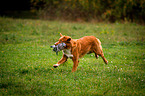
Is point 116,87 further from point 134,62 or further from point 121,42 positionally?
point 121,42

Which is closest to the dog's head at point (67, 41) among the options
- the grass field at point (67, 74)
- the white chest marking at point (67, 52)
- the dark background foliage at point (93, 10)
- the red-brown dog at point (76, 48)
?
the red-brown dog at point (76, 48)

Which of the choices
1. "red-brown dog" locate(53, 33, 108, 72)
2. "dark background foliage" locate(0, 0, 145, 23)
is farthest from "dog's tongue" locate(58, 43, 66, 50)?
"dark background foliage" locate(0, 0, 145, 23)

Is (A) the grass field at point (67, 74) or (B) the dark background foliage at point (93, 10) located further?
(B) the dark background foliage at point (93, 10)

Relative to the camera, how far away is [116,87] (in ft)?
15.8

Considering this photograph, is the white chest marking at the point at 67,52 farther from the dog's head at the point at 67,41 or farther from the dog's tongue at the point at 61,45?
the dog's tongue at the point at 61,45

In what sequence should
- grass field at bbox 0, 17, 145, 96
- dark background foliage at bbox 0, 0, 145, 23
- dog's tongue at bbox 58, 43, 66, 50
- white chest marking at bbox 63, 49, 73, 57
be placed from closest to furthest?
grass field at bbox 0, 17, 145, 96, dog's tongue at bbox 58, 43, 66, 50, white chest marking at bbox 63, 49, 73, 57, dark background foliage at bbox 0, 0, 145, 23

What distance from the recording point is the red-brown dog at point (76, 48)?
5.37 meters

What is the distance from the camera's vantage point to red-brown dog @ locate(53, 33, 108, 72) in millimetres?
5372

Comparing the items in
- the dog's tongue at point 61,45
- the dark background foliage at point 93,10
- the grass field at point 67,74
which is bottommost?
the grass field at point 67,74

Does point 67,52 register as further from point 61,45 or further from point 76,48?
point 61,45

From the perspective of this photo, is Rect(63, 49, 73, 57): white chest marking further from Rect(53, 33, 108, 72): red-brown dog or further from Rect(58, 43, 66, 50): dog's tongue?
Rect(58, 43, 66, 50): dog's tongue

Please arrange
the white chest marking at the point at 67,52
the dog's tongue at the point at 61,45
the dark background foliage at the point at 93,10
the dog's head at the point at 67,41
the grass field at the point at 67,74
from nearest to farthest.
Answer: the grass field at the point at 67,74, the dog's tongue at the point at 61,45, the dog's head at the point at 67,41, the white chest marking at the point at 67,52, the dark background foliage at the point at 93,10

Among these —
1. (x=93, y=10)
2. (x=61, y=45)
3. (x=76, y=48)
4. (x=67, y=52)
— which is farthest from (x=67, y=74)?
(x=93, y=10)

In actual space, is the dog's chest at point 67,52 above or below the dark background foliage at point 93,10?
below
